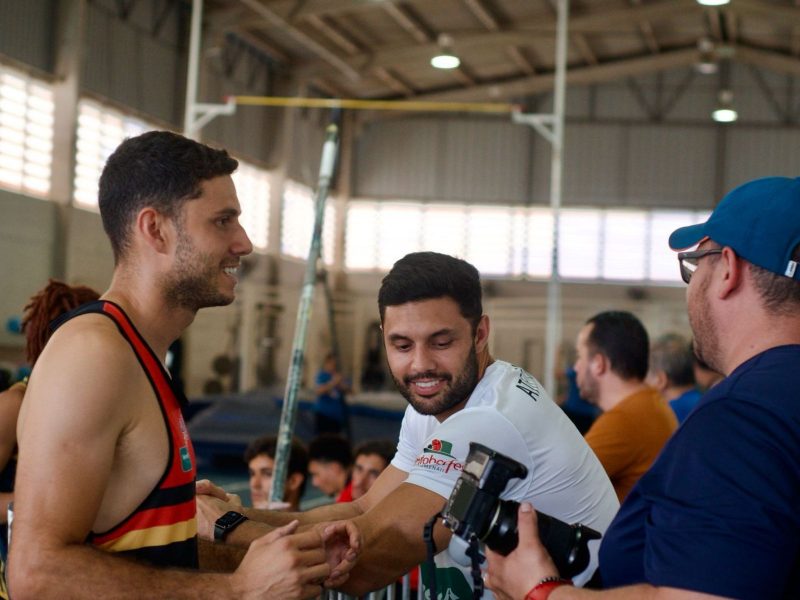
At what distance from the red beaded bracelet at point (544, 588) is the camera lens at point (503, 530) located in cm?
9

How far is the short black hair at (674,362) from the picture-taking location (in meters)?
6.91

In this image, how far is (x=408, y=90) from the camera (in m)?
27.1

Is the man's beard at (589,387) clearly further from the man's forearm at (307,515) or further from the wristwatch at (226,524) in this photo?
the wristwatch at (226,524)

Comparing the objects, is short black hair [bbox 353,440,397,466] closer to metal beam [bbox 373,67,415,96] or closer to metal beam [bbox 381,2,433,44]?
metal beam [bbox 381,2,433,44]

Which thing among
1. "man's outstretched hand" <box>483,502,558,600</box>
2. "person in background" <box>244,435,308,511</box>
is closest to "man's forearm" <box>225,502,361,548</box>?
"man's outstretched hand" <box>483,502,558,600</box>

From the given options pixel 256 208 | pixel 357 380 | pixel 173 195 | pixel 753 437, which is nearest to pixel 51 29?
pixel 256 208

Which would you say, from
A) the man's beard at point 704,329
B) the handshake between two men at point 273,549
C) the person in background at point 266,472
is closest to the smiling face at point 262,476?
the person in background at point 266,472

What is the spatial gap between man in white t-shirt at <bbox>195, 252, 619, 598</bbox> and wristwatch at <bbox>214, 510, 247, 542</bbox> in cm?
3

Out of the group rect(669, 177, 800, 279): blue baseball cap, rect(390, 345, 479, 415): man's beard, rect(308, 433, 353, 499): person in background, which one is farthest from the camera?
rect(308, 433, 353, 499): person in background

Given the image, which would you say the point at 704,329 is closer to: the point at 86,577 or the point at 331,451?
the point at 86,577

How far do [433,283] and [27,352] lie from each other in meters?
1.50

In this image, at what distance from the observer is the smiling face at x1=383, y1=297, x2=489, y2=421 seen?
279 centimetres

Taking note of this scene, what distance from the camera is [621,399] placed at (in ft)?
17.0

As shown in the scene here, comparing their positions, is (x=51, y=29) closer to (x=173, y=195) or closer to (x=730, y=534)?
(x=173, y=195)
